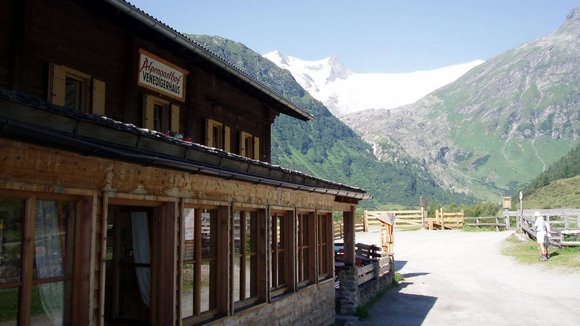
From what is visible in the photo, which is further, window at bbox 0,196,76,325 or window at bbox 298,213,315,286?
window at bbox 298,213,315,286

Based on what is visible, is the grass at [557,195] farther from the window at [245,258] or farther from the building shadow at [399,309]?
the window at [245,258]

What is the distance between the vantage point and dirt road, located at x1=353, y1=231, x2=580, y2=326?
13688mm

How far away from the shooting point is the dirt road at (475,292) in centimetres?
1369

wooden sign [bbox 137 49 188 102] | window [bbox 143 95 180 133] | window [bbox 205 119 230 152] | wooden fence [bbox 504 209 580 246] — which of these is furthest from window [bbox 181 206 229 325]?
wooden fence [bbox 504 209 580 246]

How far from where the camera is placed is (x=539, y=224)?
70.8 ft

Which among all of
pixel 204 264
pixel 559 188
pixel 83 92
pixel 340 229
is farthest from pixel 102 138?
pixel 559 188

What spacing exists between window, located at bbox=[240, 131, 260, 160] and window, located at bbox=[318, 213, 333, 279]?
4.14 m

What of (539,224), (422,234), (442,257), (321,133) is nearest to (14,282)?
(539,224)

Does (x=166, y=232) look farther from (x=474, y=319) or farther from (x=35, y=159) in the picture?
(x=474, y=319)

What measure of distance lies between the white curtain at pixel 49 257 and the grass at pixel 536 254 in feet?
65.3

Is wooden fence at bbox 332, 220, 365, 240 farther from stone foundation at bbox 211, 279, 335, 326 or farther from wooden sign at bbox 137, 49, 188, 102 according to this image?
wooden sign at bbox 137, 49, 188, 102

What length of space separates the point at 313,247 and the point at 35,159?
7687 mm

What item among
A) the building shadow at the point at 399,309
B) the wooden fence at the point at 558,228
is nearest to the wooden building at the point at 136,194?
the building shadow at the point at 399,309

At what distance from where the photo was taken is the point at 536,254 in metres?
23.8
